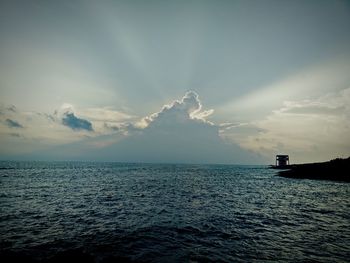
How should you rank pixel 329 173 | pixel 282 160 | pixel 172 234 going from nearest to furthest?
1. pixel 172 234
2. pixel 329 173
3. pixel 282 160

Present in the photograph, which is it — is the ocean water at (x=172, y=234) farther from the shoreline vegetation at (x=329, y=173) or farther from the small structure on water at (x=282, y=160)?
the small structure on water at (x=282, y=160)

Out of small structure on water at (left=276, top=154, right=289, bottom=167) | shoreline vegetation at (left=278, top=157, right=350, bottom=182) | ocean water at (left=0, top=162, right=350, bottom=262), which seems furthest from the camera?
small structure on water at (left=276, top=154, right=289, bottom=167)

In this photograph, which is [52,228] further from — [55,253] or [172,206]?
[172,206]

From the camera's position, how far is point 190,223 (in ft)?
62.8

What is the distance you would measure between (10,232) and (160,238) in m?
11.0

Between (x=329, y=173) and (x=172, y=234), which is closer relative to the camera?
(x=172, y=234)

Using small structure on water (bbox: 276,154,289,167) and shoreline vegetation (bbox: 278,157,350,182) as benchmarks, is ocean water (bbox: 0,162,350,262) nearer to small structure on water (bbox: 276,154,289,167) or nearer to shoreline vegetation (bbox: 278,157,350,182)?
shoreline vegetation (bbox: 278,157,350,182)

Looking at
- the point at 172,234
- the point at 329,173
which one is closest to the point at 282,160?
the point at 329,173

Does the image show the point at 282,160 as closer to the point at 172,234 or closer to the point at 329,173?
the point at 329,173

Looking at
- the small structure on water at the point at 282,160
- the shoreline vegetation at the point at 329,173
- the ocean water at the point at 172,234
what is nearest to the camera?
the ocean water at the point at 172,234

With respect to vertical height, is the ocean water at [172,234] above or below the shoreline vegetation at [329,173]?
below

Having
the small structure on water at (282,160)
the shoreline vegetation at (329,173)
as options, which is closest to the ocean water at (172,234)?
the shoreline vegetation at (329,173)

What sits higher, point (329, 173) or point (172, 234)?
point (329, 173)

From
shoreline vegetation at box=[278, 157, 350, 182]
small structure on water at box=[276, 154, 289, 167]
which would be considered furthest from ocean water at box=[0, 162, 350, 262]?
small structure on water at box=[276, 154, 289, 167]
